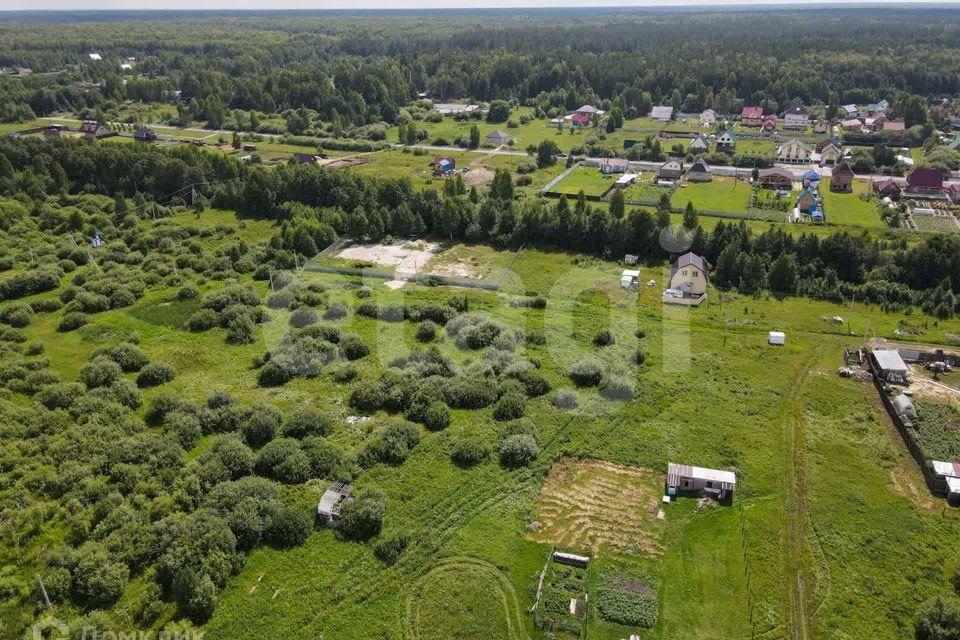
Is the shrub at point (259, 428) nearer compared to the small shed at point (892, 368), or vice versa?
the shrub at point (259, 428)

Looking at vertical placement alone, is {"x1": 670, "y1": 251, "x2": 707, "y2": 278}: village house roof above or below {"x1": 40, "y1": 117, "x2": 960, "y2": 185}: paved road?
below

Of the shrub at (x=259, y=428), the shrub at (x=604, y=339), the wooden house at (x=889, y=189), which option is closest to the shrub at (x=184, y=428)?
the shrub at (x=259, y=428)

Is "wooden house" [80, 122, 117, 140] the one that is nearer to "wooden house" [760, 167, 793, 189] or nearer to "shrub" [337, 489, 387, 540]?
"wooden house" [760, 167, 793, 189]

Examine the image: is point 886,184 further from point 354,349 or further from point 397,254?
point 354,349

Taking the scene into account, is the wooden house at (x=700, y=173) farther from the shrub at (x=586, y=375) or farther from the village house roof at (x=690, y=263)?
the shrub at (x=586, y=375)

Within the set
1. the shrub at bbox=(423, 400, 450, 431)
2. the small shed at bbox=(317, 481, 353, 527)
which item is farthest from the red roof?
the small shed at bbox=(317, 481, 353, 527)

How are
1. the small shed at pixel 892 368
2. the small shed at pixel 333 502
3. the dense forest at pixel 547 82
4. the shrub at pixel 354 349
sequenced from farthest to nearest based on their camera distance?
the dense forest at pixel 547 82 < the shrub at pixel 354 349 < the small shed at pixel 892 368 < the small shed at pixel 333 502
